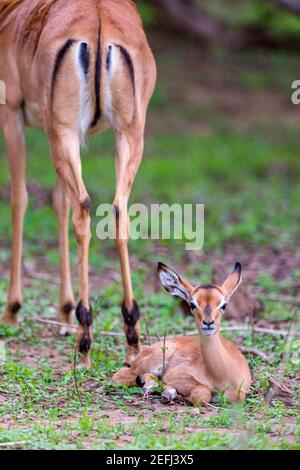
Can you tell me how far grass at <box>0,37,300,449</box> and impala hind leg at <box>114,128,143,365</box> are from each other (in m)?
0.19

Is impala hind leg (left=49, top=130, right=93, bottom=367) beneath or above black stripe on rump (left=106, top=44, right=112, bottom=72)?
beneath

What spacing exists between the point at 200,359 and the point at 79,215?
1.15 m

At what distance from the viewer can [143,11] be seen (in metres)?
15.9

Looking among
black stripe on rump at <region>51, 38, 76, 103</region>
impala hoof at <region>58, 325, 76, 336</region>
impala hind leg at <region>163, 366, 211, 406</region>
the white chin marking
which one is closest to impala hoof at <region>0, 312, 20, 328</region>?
impala hoof at <region>58, 325, 76, 336</region>

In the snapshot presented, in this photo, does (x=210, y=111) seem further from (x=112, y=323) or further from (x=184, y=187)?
(x=112, y=323)

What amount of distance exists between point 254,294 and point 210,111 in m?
6.97

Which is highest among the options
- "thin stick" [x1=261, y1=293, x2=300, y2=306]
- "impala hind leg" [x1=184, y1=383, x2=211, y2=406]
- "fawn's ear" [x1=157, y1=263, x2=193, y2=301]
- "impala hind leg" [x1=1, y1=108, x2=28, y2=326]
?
"impala hind leg" [x1=1, y1=108, x2=28, y2=326]

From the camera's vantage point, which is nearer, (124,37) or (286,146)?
(124,37)

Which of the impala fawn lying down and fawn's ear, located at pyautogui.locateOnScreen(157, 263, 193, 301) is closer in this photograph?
the impala fawn lying down

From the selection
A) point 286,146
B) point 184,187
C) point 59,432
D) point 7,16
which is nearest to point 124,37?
point 7,16

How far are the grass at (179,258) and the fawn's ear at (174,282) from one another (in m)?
0.56

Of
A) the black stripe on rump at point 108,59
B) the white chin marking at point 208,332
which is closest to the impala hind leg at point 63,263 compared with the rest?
the black stripe on rump at point 108,59

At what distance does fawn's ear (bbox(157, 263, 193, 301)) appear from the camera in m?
4.86

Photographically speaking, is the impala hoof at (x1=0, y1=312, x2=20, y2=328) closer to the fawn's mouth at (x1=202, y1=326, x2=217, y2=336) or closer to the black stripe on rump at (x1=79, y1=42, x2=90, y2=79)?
the black stripe on rump at (x1=79, y1=42, x2=90, y2=79)
